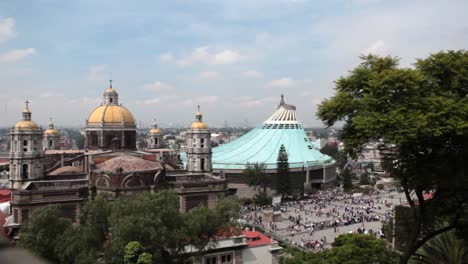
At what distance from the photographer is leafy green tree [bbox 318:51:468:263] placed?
9227 millimetres

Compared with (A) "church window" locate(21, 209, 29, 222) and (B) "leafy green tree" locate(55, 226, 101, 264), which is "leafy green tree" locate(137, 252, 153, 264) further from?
(A) "church window" locate(21, 209, 29, 222)

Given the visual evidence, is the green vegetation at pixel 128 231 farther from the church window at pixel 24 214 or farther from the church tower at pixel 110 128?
the church tower at pixel 110 128

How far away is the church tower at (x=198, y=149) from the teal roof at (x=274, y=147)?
16720mm

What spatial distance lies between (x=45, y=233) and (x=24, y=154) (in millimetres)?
13677

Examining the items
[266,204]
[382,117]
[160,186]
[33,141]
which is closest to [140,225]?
[382,117]

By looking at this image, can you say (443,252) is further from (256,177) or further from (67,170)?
(256,177)

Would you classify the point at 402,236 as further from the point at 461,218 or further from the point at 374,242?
the point at 461,218

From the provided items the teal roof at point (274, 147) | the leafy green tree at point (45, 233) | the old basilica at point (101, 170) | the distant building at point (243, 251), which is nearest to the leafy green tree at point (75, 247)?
the leafy green tree at point (45, 233)

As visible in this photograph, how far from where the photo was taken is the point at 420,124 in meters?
8.96

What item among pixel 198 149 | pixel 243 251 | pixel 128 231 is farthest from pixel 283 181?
pixel 128 231

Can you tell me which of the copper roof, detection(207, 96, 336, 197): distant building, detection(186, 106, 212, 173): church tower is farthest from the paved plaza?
the copper roof

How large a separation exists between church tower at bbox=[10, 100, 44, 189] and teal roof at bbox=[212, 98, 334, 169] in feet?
82.8

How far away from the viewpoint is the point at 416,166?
10.1 metres

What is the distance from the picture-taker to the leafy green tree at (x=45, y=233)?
566 inches
